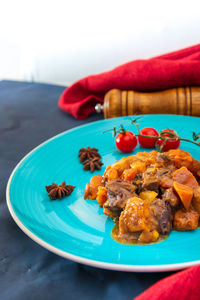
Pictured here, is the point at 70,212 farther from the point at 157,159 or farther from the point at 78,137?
the point at 78,137

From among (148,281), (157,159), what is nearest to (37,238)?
(148,281)

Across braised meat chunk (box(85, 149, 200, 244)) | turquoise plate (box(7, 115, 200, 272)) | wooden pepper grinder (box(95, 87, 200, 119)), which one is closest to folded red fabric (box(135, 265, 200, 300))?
turquoise plate (box(7, 115, 200, 272))

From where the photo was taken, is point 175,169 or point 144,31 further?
point 144,31

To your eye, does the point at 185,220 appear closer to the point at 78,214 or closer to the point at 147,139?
the point at 78,214

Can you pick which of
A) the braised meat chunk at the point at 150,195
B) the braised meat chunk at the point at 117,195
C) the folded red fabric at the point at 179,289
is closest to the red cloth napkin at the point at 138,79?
the braised meat chunk at the point at 150,195

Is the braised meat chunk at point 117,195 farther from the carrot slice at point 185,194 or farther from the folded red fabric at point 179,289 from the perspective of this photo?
the folded red fabric at point 179,289

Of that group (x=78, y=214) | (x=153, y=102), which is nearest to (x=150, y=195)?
(x=78, y=214)
